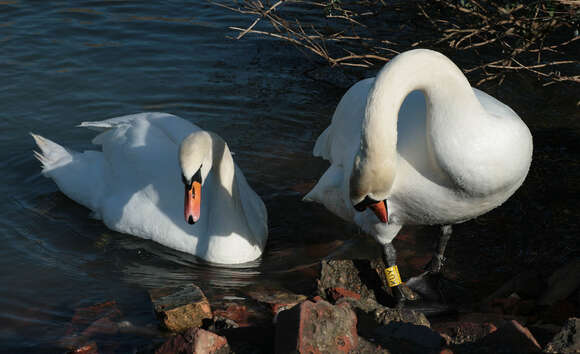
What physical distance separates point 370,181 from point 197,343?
1.22m

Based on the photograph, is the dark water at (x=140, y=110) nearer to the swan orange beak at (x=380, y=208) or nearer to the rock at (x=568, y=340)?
the swan orange beak at (x=380, y=208)

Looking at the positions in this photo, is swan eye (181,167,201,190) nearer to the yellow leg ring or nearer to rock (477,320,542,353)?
the yellow leg ring

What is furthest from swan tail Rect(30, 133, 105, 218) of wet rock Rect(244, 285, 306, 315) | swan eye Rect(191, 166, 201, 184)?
wet rock Rect(244, 285, 306, 315)

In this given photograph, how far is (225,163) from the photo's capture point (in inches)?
221

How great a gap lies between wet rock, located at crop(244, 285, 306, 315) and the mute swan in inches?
33.5

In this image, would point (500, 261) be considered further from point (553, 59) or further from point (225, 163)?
point (553, 59)

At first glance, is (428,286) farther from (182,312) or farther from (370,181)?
(182,312)

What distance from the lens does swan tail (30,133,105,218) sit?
634 cm

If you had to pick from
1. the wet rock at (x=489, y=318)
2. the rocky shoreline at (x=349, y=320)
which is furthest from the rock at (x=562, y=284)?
the wet rock at (x=489, y=318)

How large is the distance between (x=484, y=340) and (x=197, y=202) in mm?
2361

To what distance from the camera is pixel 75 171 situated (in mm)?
6520

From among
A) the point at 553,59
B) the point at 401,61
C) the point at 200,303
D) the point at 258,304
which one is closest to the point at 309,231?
the point at 258,304

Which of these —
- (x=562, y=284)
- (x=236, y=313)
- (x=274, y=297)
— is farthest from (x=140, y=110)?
(x=562, y=284)

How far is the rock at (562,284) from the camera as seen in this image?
439 cm
